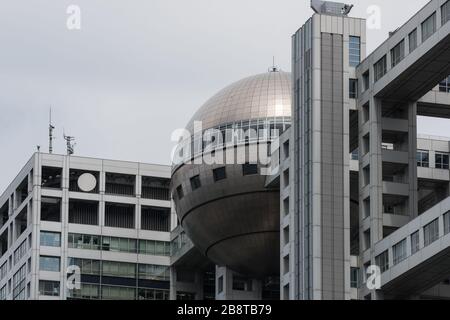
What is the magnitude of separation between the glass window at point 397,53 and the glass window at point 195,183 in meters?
26.0

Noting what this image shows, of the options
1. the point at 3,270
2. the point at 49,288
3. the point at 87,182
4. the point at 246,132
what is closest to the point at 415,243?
the point at 246,132

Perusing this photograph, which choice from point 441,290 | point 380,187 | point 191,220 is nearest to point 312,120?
point 380,187

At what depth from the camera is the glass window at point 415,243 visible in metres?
93.0

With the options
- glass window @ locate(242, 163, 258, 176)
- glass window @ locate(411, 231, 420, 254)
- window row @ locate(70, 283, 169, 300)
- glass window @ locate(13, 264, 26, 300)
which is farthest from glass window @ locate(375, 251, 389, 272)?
glass window @ locate(13, 264, 26, 300)

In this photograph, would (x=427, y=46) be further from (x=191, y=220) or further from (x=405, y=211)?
(x=191, y=220)

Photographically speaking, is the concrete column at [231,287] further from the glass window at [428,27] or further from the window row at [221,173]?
the glass window at [428,27]

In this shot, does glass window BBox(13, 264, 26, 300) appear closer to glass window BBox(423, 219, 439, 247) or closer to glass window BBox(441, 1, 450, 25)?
glass window BBox(423, 219, 439, 247)

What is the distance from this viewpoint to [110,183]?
153 meters

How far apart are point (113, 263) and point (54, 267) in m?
6.41

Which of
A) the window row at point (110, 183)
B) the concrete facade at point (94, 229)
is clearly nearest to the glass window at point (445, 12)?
the concrete facade at point (94, 229)
